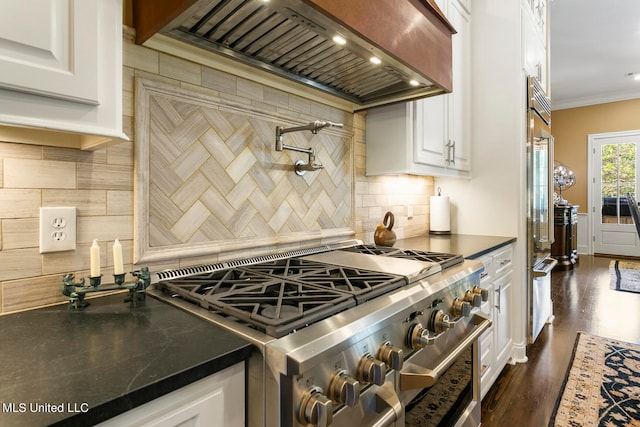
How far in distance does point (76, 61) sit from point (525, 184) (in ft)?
8.74

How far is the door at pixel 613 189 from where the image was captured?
6191 mm

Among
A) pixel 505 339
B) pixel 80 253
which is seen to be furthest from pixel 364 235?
pixel 80 253

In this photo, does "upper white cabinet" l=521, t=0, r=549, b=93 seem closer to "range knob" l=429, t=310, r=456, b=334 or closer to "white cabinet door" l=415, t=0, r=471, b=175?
"white cabinet door" l=415, t=0, r=471, b=175

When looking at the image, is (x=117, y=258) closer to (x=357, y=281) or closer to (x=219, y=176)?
(x=219, y=176)

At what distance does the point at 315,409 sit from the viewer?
0.64 meters

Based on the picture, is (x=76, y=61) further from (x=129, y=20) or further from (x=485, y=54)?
(x=485, y=54)

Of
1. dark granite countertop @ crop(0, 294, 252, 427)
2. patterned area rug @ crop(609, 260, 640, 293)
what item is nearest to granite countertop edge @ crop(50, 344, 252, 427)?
dark granite countertop @ crop(0, 294, 252, 427)

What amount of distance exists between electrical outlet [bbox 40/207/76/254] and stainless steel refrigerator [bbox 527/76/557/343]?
2672 mm

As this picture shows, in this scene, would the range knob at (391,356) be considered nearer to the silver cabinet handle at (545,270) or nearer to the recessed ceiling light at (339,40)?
the recessed ceiling light at (339,40)

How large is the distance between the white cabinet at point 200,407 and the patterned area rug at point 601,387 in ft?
6.27

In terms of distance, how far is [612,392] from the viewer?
2.08 metres

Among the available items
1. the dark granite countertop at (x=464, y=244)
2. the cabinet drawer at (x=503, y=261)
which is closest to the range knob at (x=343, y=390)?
the dark granite countertop at (x=464, y=244)

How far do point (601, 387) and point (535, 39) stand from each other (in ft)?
8.45

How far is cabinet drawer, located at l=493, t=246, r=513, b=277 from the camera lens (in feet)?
6.97
